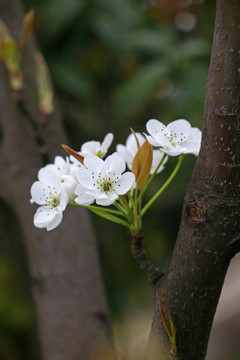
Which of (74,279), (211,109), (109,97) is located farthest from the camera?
(109,97)

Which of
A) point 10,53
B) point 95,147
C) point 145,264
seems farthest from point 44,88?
point 145,264

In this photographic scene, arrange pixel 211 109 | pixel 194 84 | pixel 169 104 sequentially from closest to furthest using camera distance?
pixel 211 109, pixel 194 84, pixel 169 104

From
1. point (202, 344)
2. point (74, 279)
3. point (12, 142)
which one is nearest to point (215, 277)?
point (202, 344)

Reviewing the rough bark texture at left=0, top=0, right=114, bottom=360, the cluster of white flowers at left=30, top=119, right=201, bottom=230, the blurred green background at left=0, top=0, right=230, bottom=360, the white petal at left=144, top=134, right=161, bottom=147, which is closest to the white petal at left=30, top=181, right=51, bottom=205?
the cluster of white flowers at left=30, top=119, right=201, bottom=230

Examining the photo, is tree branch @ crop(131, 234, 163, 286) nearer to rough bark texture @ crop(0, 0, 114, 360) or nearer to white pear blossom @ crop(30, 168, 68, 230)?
white pear blossom @ crop(30, 168, 68, 230)

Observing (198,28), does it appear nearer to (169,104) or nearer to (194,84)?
(169,104)

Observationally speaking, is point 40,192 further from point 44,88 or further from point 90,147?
point 44,88
